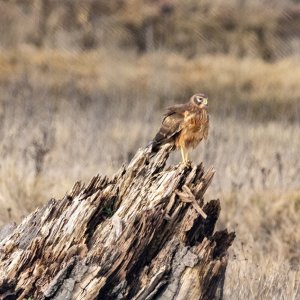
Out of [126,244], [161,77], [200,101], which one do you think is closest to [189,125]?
[200,101]

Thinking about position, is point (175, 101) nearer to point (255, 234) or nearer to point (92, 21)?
point (92, 21)

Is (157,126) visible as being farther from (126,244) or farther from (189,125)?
(126,244)

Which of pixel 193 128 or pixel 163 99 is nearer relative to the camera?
pixel 193 128

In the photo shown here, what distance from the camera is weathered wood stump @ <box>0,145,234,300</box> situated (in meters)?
4.74

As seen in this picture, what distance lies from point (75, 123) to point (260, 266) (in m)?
7.36

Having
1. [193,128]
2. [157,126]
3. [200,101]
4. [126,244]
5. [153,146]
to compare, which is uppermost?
[157,126]

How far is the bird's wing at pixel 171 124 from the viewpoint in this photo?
5.70 m

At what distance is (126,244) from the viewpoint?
15.8 feet

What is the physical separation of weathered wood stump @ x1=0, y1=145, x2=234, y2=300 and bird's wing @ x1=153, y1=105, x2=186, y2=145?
1.71ft

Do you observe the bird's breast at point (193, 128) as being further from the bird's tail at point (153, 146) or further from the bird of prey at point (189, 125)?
the bird's tail at point (153, 146)

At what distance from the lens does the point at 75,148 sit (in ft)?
42.1

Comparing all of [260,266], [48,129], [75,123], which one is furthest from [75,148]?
[260,266]

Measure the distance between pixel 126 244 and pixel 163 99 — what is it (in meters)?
15.5

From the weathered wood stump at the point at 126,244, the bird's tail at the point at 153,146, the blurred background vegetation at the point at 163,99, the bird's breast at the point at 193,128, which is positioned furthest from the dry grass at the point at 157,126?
the weathered wood stump at the point at 126,244
